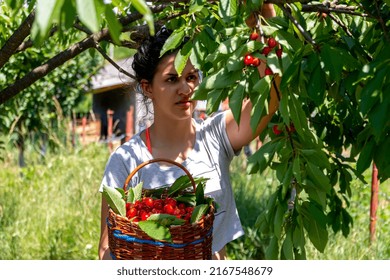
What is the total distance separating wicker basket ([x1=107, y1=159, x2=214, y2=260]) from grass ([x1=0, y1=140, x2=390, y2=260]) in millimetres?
2408

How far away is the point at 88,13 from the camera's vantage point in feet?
3.01

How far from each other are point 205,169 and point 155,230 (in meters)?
0.48

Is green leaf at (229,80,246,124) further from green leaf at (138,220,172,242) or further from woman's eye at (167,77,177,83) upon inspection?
woman's eye at (167,77,177,83)

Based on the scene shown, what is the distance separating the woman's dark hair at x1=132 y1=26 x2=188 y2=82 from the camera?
244cm

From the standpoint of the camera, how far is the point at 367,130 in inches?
81.7

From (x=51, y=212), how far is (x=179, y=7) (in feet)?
10.4

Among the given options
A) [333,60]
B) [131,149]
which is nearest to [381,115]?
[333,60]

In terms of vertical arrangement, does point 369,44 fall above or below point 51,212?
above

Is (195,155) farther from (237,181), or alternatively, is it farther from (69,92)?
(69,92)

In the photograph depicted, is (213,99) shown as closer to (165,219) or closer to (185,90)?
(165,219)

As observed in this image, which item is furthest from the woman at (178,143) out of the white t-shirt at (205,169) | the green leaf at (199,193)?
the green leaf at (199,193)

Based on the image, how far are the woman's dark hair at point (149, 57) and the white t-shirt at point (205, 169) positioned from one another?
0.80ft

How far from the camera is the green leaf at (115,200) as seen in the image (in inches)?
80.4
